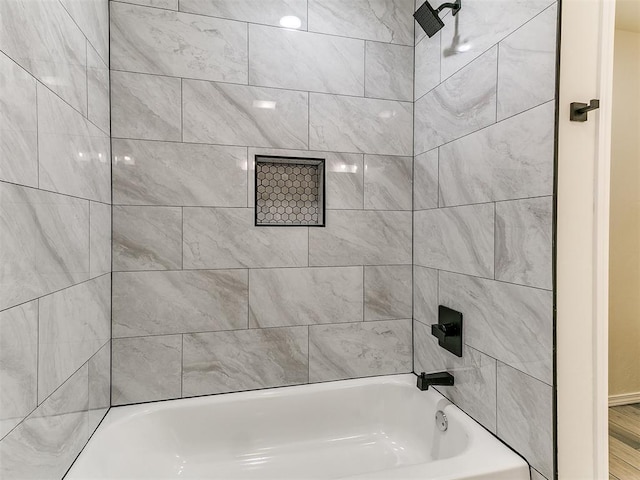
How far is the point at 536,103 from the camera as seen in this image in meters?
1.24

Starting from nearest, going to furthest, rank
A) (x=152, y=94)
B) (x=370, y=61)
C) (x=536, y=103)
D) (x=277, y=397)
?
(x=536, y=103)
(x=152, y=94)
(x=277, y=397)
(x=370, y=61)

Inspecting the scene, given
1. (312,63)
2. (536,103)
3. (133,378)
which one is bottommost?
(133,378)

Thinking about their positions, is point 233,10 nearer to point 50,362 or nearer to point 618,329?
point 50,362

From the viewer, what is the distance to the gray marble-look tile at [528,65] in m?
1.19

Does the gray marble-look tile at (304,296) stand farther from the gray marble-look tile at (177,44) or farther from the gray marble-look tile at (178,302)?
the gray marble-look tile at (177,44)

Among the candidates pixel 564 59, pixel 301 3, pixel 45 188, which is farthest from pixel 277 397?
pixel 301 3

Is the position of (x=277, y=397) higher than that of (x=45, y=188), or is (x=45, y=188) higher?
(x=45, y=188)

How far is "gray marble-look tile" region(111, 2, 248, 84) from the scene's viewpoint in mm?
1688

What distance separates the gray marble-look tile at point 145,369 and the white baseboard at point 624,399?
2244 millimetres

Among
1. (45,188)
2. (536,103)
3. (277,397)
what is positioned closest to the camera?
(45,188)

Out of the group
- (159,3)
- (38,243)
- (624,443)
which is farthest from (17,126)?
(624,443)

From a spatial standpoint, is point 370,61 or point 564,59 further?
point 370,61

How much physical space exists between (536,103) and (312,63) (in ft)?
3.61

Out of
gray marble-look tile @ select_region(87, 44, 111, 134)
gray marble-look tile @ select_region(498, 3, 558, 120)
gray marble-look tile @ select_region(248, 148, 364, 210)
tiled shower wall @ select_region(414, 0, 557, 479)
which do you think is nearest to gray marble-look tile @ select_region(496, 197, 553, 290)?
tiled shower wall @ select_region(414, 0, 557, 479)
